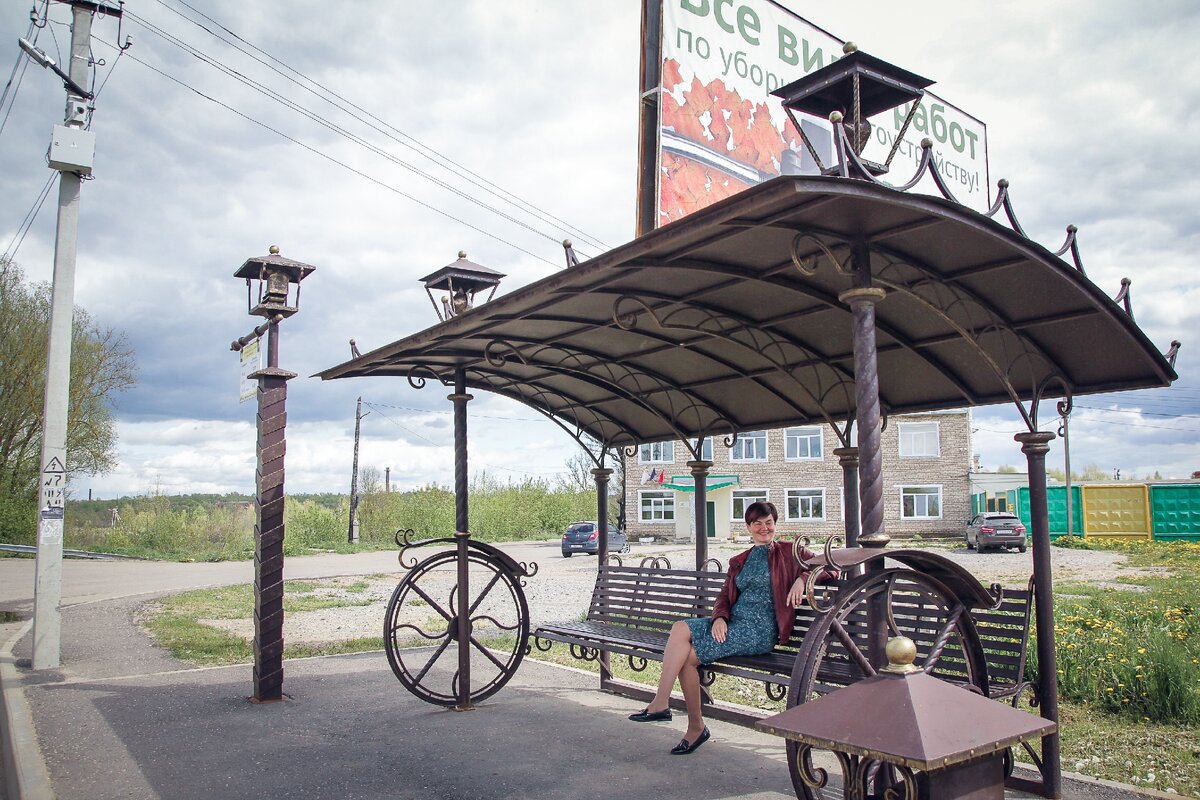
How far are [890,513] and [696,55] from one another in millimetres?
35814

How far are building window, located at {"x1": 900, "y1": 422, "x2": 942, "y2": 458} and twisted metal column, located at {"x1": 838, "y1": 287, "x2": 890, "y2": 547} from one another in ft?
128

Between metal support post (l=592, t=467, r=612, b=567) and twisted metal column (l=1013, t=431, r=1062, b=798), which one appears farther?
metal support post (l=592, t=467, r=612, b=567)

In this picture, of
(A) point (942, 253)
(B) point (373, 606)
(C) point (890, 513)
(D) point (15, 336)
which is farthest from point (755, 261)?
(C) point (890, 513)

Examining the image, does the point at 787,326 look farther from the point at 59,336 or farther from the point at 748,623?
the point at 59,336

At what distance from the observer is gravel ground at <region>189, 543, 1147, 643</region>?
1284cm

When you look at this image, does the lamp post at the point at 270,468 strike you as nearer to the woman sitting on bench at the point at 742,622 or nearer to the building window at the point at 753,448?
the woman sitting on bench at the point at 742,622

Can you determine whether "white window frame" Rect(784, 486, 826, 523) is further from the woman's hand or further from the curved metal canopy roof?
the woman's hand

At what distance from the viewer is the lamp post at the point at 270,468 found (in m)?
7.27

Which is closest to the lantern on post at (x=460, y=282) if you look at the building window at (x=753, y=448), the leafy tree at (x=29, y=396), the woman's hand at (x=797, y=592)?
the woman's hand at (x=797, y=592)

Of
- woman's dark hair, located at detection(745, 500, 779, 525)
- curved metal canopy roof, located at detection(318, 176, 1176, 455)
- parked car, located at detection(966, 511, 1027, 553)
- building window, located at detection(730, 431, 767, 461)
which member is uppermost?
building window, located at detection(730, 431, 767, 461)

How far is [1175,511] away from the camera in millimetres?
33625

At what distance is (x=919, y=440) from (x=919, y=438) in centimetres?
9

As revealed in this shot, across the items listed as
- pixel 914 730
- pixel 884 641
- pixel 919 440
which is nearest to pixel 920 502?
pixel 919 440

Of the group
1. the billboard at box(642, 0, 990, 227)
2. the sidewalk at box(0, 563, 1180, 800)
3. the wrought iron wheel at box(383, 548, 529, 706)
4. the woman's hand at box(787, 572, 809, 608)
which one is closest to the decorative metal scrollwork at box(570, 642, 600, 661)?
the sidewalk at box(0, 563, 1180, 800)
